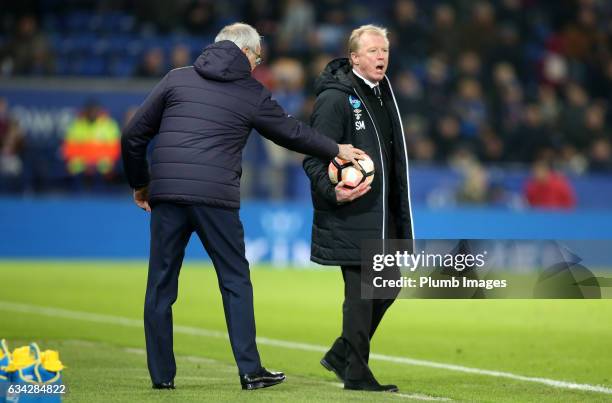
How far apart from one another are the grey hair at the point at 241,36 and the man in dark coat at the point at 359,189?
→ 597 mm

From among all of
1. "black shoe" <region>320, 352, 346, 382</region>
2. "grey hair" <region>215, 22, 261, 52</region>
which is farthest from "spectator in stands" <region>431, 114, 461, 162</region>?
"grey hair" <region>215, 22, 261, 52</region>

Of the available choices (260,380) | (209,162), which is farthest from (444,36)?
(260,380)

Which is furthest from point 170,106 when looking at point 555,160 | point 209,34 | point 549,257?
point 209,34

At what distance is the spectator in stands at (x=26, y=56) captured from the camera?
77.7 feet

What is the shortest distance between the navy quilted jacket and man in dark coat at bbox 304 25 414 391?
0.27 m

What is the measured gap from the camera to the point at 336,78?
8.46m

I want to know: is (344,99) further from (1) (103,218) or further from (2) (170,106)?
(1) (103,218)

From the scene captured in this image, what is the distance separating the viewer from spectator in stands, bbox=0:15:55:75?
2369cm

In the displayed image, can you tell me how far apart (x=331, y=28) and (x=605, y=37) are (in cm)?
622

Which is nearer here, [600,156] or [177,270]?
[177,270]

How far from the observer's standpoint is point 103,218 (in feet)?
70.8

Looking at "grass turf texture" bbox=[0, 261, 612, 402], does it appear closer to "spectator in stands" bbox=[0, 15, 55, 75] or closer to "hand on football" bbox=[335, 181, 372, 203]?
"hand on football" bbox=[335, 181, 372, 203]

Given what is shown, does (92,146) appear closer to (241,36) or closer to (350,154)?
(241,36)

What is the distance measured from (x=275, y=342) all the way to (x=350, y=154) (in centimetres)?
394
